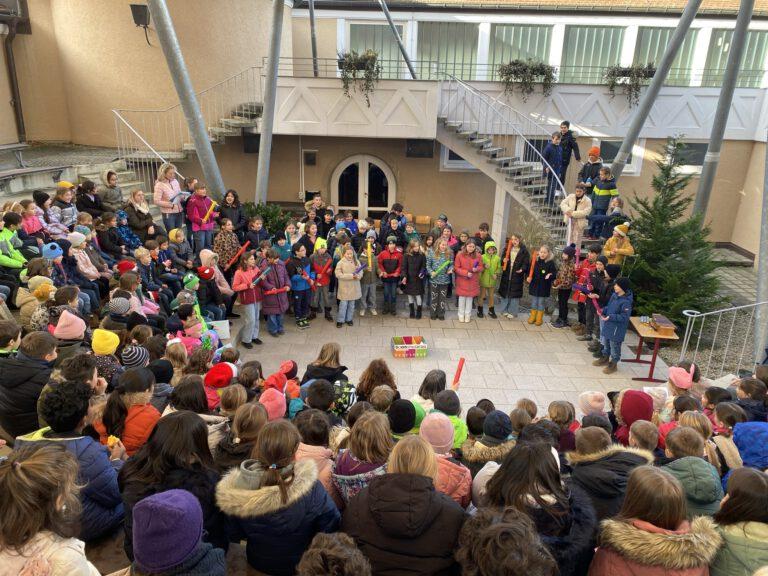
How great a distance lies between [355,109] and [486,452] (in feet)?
36.1

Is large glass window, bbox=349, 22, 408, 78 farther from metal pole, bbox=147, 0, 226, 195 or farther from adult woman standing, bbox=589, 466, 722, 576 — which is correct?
adult woman standing, bbox=589, 466, 722, 576

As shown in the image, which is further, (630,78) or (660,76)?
(630,78)

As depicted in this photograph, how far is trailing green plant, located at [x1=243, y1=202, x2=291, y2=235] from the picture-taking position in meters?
11.9

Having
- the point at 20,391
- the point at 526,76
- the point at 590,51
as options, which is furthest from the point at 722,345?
the point at 20,391

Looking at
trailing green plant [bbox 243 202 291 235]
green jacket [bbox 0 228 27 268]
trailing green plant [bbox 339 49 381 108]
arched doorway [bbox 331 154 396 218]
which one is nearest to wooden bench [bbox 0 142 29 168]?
green jacket [bbox 0 228 27 268]

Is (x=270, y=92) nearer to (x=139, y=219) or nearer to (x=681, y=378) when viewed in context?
(x=139, y=219)

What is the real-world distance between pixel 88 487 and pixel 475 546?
242 centimetres

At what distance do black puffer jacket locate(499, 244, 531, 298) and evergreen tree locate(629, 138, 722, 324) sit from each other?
1999 millimetres

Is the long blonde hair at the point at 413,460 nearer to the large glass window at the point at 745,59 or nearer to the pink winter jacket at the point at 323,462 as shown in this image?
the pink winter jacket at the point at 323,462

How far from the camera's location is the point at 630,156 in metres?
15.6

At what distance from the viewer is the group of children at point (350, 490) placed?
98.1 inches

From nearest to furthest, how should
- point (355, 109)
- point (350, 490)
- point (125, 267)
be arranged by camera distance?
point (350, 490) → point (125, 267) → point (355, 109)

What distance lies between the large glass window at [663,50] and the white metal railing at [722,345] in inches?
295

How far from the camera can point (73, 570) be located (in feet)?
8.16
